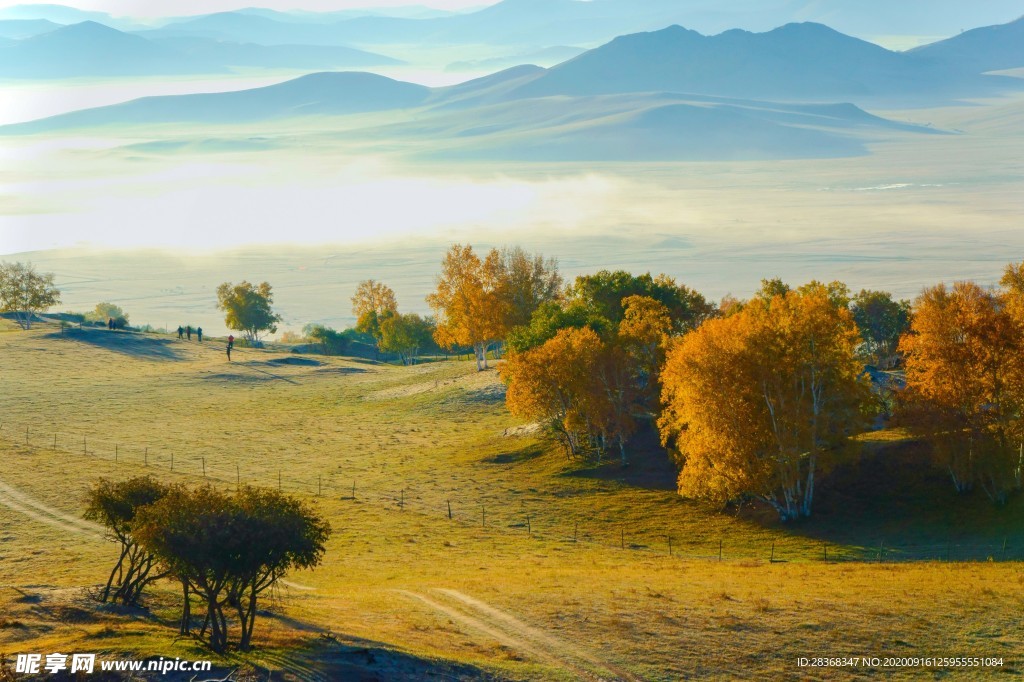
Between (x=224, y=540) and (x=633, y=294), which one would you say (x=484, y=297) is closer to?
(x=633, y=294)

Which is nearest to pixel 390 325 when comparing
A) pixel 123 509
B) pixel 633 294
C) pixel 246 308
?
pixel 246 308

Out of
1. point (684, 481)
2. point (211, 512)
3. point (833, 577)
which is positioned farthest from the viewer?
point (684, 481)

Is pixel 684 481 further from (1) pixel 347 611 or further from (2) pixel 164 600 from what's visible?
(2) pixel 164 600

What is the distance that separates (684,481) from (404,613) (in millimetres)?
26976

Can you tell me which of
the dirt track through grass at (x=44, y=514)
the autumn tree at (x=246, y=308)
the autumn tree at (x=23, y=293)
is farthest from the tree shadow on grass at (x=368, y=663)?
the autumn tree at (x=246, y=308)

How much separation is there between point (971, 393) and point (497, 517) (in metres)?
28.2

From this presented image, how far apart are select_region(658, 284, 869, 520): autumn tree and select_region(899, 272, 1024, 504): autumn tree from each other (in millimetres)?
3914

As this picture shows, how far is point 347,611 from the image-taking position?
1574 inches

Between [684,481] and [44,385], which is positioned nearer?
[684,481]

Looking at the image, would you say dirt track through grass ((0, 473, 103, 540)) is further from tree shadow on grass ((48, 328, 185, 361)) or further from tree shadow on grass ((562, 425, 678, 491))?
tree shadow on grass ((48, 328, 185, 361))

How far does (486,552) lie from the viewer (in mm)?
55875

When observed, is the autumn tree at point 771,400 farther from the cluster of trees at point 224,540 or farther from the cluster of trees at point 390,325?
the cluster of trees at point 390,325

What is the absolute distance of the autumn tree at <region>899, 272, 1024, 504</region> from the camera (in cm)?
5869

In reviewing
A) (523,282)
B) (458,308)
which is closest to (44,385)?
(458,308)
